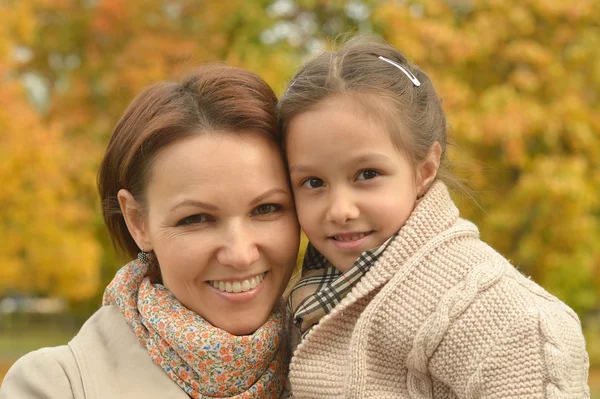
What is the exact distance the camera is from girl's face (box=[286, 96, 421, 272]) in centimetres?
240

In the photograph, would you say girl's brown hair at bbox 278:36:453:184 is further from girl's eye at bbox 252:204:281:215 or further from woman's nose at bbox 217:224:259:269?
woman's nose at bbox 217:224:259:269

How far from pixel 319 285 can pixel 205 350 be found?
0.39 m

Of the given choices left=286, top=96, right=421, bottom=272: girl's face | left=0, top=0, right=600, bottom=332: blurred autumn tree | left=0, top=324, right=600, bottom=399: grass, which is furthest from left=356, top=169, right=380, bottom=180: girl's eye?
left=0, top=324, right=600, bottom=399: grass

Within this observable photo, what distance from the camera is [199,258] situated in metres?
2.54

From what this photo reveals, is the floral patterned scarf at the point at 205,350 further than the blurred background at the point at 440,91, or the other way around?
the blurred background at the point at 440,91

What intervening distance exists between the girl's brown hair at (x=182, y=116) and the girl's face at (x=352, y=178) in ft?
0.75

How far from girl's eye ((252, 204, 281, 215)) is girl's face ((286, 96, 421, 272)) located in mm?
172

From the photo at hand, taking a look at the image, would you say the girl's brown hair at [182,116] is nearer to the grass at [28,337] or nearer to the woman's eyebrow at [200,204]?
the woman's eyebrow at [200,204]

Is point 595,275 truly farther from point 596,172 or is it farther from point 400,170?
point 400,170

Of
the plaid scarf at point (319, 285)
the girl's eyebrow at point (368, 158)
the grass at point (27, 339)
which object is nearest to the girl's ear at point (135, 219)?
the plaid scarf at point (319, 285)

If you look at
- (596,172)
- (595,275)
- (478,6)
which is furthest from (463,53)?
(595,275)

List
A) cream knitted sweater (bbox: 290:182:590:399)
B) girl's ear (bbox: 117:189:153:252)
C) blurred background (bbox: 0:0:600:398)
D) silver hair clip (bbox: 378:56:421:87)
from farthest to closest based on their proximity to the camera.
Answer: blurred background (bbox: 0:0:600:398), girl's ear (bbox: 117:189:153:252), silver hair clip (bbox: 378:56:421:87), cream knitted sweater (bbox: 290:182:590:399)

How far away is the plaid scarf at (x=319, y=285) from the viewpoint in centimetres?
238

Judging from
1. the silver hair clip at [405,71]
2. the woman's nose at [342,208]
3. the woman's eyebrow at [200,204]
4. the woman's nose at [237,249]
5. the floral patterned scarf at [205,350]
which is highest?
the silver hair clip at [405,71]
